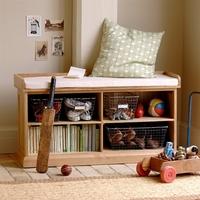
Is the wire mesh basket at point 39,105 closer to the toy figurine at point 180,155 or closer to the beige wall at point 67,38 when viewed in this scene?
the beige wall at point 67,38

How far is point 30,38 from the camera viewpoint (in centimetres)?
466

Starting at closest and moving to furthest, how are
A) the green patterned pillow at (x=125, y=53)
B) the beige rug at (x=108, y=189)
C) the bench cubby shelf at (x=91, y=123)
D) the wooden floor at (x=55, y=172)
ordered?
the beige rug at (x=108, y=189) < the wooden floor at (x=55, y=172) < the bench cubby shelf at (x=91, y=123) < the green patterned pillow at (x=125, y=53)

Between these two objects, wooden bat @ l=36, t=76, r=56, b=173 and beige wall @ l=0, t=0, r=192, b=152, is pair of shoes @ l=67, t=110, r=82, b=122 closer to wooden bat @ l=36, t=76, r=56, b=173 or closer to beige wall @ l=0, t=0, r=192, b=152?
wooden bat @ l=36, t=76, r=56, b=173

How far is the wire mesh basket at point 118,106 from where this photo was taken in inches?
173

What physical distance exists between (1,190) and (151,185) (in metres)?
0.96

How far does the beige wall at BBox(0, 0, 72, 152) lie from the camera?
4.59 m

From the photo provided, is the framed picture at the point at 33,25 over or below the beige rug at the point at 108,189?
over

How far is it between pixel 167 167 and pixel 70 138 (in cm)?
89

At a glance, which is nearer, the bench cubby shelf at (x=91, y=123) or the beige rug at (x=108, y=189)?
the beige rug at (x=108, y=189)

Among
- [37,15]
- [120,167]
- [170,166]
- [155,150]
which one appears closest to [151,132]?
[155,150]

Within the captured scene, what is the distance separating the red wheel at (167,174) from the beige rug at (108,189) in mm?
33

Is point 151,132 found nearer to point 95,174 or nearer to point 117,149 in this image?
point 117,149

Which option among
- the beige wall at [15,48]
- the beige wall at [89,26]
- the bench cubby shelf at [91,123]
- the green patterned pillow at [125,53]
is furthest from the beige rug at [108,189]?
the beige wall at [89,26]

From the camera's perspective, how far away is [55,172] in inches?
160
